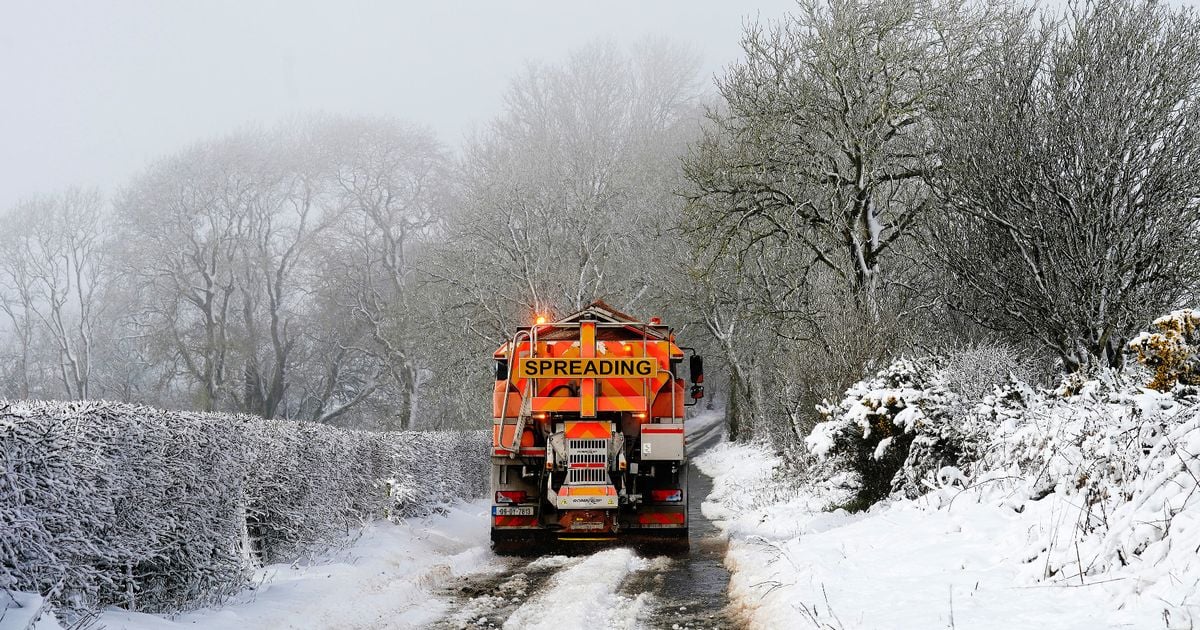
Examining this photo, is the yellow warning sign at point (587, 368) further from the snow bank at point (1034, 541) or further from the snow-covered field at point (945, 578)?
the snow bank at point (1034, 541)

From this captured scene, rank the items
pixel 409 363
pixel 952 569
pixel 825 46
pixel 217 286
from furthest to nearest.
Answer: pixel 217 286 < pixel 409 363 < pixel 825 46 < pixel 952 569

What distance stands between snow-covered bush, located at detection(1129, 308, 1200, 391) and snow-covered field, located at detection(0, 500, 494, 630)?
624 centimetres

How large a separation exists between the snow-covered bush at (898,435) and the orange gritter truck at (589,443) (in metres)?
2.12

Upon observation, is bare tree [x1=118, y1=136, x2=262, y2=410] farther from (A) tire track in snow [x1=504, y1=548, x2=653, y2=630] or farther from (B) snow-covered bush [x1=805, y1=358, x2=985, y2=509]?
(B) snow-covered bush [x1=805, y1=358, x2=985, y2=509]

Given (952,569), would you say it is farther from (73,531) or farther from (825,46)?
(825,46)

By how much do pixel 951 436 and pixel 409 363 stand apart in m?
27.5

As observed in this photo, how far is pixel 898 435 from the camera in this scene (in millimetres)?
10547

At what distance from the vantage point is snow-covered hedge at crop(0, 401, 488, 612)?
5078 millimetres

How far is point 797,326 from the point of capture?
20.2 metres

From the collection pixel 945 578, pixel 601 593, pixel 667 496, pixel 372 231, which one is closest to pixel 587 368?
pixel 667 496

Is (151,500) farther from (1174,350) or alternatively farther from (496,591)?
(1174,350)

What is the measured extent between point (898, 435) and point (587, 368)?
396 centimetres

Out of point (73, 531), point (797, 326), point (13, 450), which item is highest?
point (797, 326)

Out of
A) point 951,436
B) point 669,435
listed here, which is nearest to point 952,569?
point 951,436
